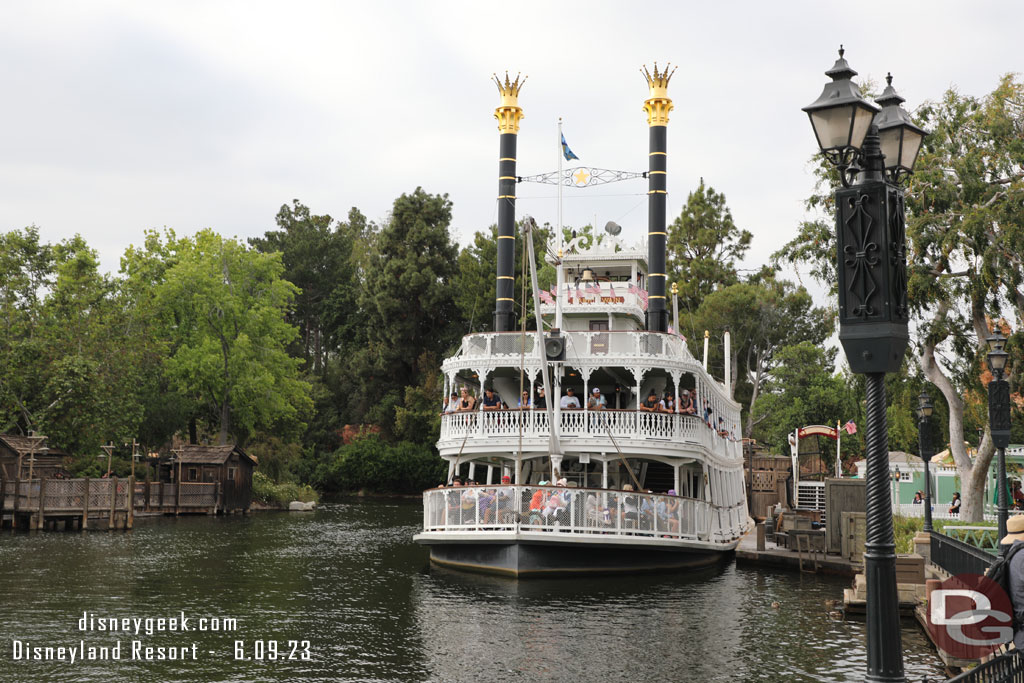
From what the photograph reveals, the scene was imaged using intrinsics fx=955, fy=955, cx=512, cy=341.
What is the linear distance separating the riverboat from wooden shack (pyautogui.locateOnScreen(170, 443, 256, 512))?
70.0 feet

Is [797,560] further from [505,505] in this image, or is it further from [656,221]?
[656,221]

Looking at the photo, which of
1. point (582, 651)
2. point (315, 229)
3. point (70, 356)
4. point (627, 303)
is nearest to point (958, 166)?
point (627, 303)

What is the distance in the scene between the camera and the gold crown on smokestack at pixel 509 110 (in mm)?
36750

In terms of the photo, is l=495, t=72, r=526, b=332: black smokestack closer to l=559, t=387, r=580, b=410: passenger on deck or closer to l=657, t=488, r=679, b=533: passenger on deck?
l=559, t=387, r=580, b=410: passenger on deck

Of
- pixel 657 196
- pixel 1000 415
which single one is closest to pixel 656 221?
pixel 657 196

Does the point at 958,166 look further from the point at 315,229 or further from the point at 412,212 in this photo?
the point at 315,229

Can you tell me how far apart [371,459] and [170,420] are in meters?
14.7

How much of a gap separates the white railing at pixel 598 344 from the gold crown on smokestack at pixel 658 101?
1104 cm

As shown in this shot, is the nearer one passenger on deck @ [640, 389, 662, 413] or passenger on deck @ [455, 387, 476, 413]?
passenger on deck @ [640, 389, 662, 413]

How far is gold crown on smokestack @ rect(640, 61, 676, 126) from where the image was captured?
33.9 meters

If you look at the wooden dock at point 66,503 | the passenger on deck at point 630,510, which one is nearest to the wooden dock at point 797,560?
the passenger on deck at point 630,510

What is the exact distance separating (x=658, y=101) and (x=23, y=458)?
94.8ft

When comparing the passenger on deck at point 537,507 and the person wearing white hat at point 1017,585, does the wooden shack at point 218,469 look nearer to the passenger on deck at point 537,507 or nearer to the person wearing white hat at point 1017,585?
the passenger on deck at point 537,507

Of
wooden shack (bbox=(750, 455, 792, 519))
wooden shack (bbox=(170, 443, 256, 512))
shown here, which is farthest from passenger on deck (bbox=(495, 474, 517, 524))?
wooden shack (bbox=(170, 443, 256, 512))
